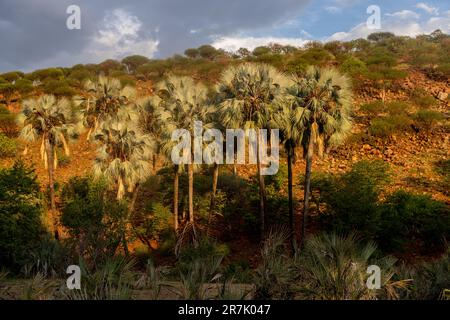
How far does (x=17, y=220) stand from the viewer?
18.5 meters

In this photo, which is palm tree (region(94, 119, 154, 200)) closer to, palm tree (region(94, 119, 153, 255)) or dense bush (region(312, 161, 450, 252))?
palm tree (region(94, 119, 153, 255))

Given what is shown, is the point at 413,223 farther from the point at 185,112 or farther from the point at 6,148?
the point at 6,148

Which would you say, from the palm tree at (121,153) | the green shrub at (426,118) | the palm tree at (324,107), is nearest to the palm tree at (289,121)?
the palm tree at (324,107)

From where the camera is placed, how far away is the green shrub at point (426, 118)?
3678 centimetres

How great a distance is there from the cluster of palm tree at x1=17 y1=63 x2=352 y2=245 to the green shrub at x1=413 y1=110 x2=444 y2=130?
2008 centimetres

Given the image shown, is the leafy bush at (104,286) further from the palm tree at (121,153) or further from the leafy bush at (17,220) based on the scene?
the palm tree at (121,153)

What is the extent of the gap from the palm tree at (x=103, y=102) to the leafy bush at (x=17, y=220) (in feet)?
18.4

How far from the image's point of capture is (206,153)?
2075cm

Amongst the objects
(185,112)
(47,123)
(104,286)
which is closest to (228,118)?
(185,112)

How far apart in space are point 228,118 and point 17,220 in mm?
10776

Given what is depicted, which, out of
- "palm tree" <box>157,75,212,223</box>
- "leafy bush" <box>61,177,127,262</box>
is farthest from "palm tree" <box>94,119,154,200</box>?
"palm tree" <box>157,75,212,223</box>

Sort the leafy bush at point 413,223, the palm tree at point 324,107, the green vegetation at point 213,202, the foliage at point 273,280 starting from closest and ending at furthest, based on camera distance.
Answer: the foliage at point 273,280
the green vegetation at point 213,202
the palm tree at point 324,107
the leafy bush at point 413,223

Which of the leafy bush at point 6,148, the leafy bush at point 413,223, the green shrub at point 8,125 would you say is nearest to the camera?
the leafy bush at point 413,223
